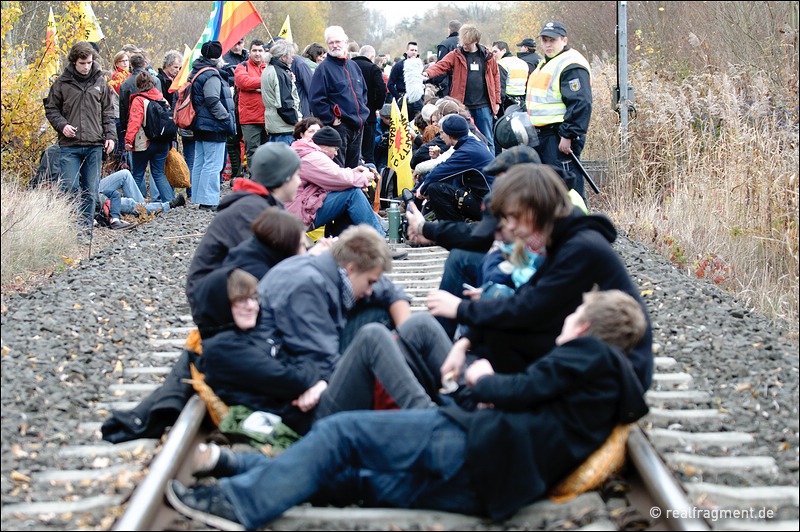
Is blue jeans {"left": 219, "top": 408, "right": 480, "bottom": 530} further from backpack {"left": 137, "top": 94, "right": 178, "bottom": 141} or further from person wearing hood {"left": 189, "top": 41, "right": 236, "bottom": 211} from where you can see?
backpack {"left": 137, "top": 94, "right": 178, "bottom": 141}

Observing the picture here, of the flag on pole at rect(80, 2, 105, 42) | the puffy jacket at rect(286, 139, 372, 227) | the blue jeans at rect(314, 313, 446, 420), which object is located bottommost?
the blue jeans at rect(314, 313, 446, 420)

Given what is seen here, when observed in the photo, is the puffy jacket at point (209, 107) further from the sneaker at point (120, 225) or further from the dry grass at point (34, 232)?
the dry grass at point (34, 232)

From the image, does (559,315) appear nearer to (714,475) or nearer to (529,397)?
(529,397)

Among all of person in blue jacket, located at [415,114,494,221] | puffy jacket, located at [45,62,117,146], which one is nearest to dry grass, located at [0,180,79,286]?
puffy jacket, located at [45,62,117,146]

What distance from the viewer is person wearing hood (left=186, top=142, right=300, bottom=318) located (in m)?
6.22

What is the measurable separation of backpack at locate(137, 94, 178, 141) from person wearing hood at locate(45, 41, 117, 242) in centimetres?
168

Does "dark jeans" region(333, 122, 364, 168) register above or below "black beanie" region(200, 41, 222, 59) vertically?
below

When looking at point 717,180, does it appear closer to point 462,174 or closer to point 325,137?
point 462,174

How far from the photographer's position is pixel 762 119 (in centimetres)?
1003

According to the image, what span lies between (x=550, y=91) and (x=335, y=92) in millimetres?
3279

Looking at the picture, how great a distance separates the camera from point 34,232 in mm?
9828

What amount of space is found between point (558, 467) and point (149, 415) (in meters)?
2.31

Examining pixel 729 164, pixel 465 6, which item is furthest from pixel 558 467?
pixel 465 6

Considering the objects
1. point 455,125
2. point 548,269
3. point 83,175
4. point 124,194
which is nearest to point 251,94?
point 124,194
